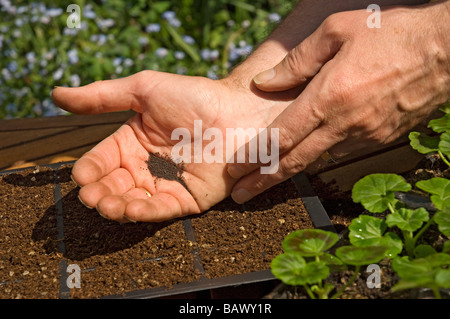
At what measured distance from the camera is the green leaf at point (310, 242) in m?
1.18

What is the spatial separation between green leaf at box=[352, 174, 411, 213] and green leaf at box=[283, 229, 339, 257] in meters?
0.15

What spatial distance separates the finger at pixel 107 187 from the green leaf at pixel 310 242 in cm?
55

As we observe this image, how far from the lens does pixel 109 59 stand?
3178 mm

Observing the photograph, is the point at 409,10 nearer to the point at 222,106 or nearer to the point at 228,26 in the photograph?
the point at 222,106

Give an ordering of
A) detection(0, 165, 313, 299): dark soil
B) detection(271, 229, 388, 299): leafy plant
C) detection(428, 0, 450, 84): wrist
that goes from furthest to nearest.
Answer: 1. detection(428, 0, 450, 84): wrist
2. detection(0, 165, 313, 299): dark soil
3. detection(271, 229, 388, 299): leafy plant

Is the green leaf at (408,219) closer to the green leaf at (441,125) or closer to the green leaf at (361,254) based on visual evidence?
the green leaf at (361,254)

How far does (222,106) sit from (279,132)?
0.92ft

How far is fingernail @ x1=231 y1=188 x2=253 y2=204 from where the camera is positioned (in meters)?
1.60

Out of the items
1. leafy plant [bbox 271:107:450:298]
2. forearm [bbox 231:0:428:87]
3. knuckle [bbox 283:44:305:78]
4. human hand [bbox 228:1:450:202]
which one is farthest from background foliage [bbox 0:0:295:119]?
leafy plant [bbox 271:107:450:298]

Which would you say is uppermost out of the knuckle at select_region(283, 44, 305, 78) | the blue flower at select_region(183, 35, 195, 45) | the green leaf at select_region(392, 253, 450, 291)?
the knuckle at select_region(283, 44, 305, 78)

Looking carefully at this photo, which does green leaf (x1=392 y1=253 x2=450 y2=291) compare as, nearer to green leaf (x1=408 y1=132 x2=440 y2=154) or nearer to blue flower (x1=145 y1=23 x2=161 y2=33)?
green leaf (x1=408 y1=132 x2=440 y2=154)

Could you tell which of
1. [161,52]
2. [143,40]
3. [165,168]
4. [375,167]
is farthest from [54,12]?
[375,167]

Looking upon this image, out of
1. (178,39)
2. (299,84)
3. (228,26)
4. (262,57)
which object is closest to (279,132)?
(299,84)
